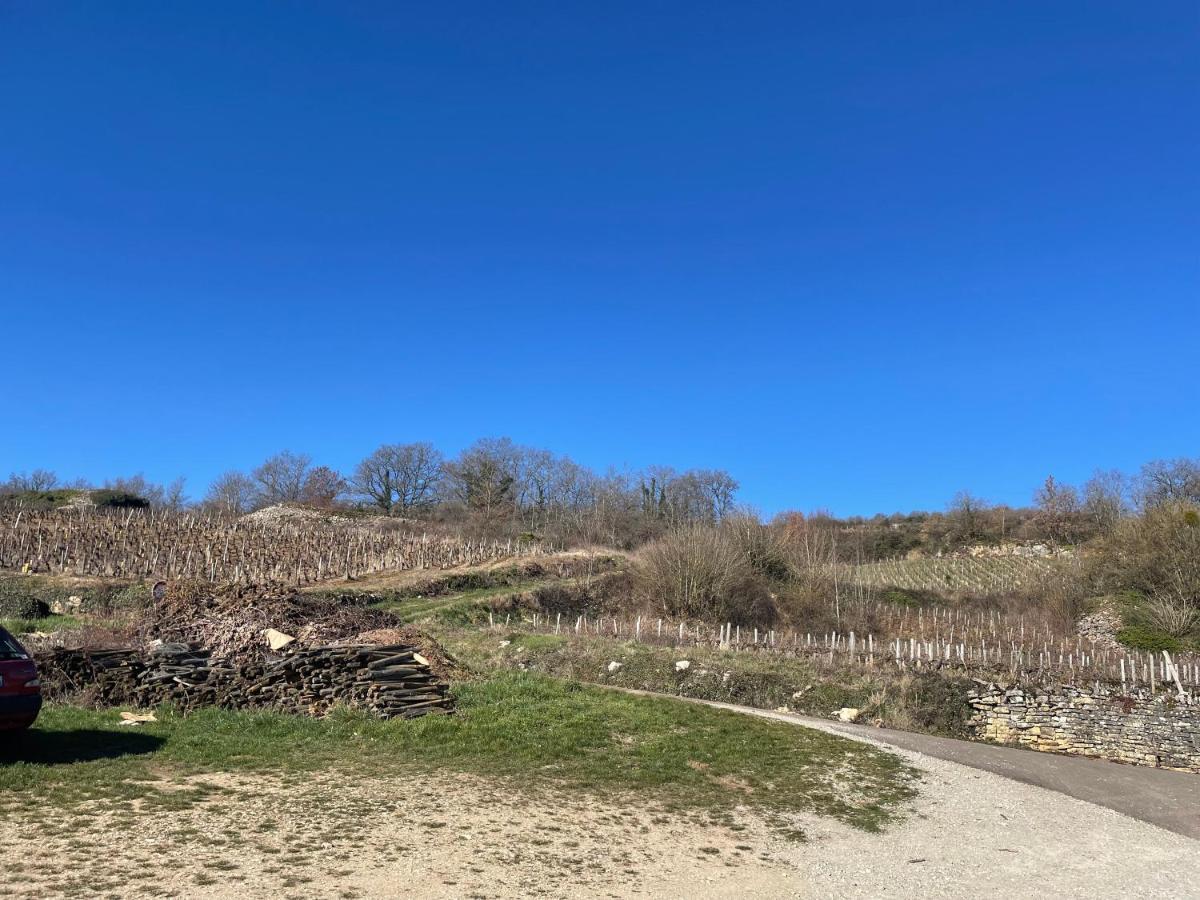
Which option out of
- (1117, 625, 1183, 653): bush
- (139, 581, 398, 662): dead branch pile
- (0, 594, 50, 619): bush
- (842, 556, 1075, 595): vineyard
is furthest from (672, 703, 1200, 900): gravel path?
(842, 556, 1075, 595): vineyard

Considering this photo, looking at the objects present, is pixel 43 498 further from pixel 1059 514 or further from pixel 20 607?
pixel 1059 514

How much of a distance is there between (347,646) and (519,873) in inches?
341

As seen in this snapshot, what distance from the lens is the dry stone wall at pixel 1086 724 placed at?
801 inches

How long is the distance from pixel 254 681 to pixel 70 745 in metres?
3.70

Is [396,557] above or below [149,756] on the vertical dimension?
above

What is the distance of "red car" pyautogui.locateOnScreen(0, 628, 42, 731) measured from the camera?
9188 millimetres

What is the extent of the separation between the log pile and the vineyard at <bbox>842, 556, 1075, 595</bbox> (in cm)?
3162

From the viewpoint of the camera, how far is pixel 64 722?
12.2m

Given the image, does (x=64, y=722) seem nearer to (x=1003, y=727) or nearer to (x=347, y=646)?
(x=347, y=646)

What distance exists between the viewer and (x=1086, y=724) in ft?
67.7

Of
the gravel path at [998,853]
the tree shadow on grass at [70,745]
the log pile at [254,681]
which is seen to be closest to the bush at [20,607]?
the log pile at [254,681]

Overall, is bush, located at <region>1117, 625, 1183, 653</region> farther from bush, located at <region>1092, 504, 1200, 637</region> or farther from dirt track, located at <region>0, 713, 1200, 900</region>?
dirt track, located at <region>0, 713, 1200, 900</region>

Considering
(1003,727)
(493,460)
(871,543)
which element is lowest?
(1003,727)

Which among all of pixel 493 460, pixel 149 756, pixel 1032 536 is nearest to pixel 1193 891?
pixel 149 756
